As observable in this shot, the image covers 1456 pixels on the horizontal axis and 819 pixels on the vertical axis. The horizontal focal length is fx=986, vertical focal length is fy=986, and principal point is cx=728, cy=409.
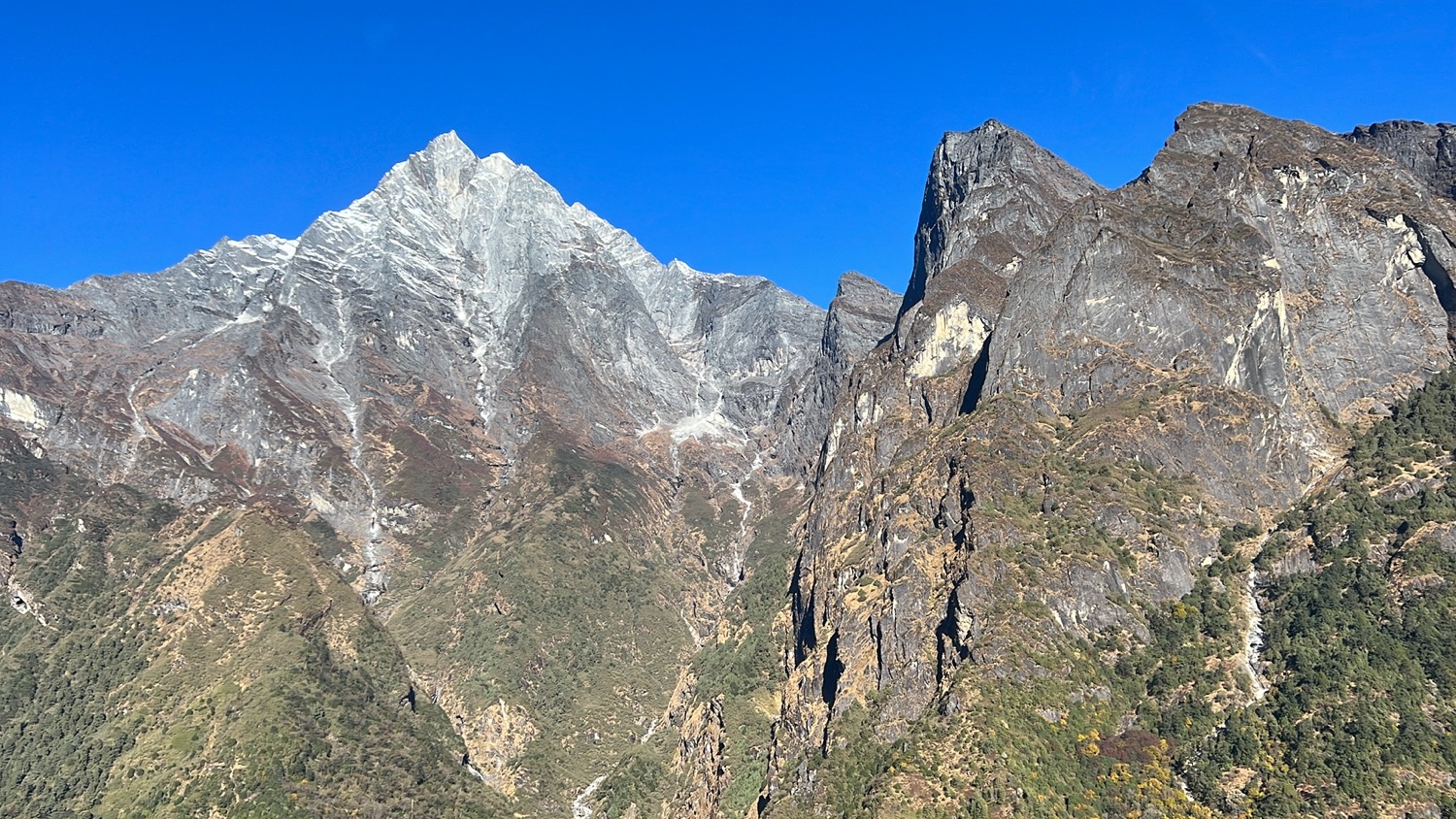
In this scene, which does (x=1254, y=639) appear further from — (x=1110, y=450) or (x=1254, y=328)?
(x=1254, y=328)

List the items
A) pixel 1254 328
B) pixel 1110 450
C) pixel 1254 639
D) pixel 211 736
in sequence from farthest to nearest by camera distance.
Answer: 1. pixel 1254 328
2. pixel 211 736
3. pixel 1110 450
4. pixel 1254 639

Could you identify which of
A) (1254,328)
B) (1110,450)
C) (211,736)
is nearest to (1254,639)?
(1110,450)

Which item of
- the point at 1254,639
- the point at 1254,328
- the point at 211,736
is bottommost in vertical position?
the point at 211,736

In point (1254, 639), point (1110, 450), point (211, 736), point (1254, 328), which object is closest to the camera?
point (1254, 639)

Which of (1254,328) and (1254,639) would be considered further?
(1254,328)

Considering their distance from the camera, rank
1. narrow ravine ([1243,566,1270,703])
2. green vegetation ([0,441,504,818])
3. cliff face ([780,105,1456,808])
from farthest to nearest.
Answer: green vegetation ([0,441,504,818])
cliff face ([780,105,1456,808])
narrow ravine ([1243,566,1270,703])

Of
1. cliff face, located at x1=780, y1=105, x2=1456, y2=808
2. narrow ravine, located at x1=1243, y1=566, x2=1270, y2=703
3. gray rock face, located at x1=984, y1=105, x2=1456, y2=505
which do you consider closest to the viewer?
narrow ravine, located at x1=1243, y1=566, x2=1270, y2=703

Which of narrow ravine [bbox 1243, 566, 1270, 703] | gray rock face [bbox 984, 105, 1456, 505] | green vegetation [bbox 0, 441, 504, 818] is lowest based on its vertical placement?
green vegetation [bbox 0, 441, 504, 818]

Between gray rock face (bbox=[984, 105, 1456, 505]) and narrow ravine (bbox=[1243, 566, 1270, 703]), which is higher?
gray rock face (bbox=[984, 105, 1456, 505])

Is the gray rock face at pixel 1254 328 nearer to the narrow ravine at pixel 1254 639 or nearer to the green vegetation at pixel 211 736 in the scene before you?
the narrow ravine at pixel 1254 639

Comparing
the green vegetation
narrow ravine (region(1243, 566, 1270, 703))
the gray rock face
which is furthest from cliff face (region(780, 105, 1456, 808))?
the green vegetation

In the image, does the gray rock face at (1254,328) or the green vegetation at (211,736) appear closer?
the green vegetation at (211,736)

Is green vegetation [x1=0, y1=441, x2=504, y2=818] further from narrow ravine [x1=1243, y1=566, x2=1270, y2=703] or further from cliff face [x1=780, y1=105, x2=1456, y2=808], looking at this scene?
narrow ravine [x1=1243, y1=566, x2=1270, y2=703]

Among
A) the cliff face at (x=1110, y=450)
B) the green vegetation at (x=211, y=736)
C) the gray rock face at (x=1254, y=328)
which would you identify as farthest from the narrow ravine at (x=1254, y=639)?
the green vegetation at (x=211, y=736)
